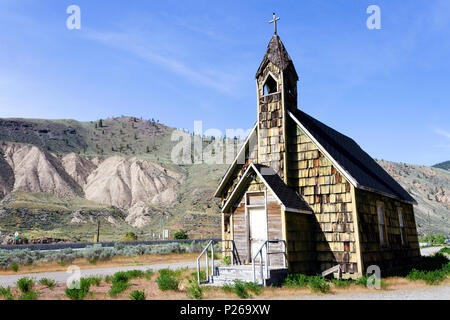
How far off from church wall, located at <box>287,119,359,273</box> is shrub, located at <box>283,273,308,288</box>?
2.08 metres

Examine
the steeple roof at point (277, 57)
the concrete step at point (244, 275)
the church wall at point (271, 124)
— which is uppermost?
the steeple roof at point (277, 57)

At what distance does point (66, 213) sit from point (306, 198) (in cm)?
5776

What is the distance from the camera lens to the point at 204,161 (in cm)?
10088

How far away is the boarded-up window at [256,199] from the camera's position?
14.7 meters

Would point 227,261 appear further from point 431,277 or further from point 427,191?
point 427,191

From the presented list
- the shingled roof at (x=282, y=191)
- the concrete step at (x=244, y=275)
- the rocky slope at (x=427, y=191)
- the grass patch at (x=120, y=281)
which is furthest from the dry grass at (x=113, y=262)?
the rocky slope at (x=427, y=191)

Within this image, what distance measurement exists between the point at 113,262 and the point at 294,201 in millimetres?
17490

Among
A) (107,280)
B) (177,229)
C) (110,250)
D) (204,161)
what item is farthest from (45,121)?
(107,280)

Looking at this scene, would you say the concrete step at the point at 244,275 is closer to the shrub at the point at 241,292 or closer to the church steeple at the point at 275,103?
the shrub at the point at 241,292

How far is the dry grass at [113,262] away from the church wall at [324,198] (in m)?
14.7

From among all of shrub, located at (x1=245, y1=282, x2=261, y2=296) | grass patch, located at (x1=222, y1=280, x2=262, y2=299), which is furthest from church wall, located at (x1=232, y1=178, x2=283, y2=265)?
shrub, located at (x1=245, y1=282, x2=261, y2=296)

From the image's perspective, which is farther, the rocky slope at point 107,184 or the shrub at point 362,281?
the rocky slope at point 107,184

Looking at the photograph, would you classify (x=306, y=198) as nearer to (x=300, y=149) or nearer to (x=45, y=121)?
(x=300, y=149)

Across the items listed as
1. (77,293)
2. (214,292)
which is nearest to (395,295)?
(214,292)
